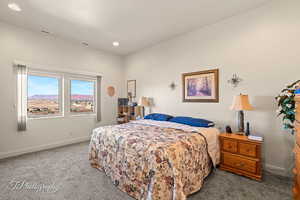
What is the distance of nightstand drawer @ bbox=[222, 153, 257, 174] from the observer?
2.12 metres

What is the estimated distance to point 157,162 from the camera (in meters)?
1.56

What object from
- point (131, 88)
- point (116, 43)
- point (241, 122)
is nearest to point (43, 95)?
point (116, 43)

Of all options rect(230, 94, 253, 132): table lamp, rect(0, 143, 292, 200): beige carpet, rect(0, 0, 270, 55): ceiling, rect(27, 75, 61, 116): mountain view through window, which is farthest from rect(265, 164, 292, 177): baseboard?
rect(27, 75, 61, 116): mountain view through window

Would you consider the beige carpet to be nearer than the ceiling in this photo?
Yes

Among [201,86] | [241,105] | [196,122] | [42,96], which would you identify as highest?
[201,86]

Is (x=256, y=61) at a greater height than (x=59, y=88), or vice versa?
(x=256, y=61)

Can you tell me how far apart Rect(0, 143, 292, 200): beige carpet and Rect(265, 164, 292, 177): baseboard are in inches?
4.4

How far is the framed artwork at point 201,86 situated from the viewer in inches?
117

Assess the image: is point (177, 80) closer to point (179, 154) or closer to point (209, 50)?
point (209, 50)

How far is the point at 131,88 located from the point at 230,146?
3.47m

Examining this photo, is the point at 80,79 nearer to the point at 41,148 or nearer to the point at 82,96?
the point at 82,96

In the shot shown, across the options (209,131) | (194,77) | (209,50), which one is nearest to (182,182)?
(209,131)

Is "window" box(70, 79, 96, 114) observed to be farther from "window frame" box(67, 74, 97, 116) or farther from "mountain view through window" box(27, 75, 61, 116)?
"mountain view through window" box(27, 75, 61, 116)

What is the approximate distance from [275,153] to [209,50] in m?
2.26
